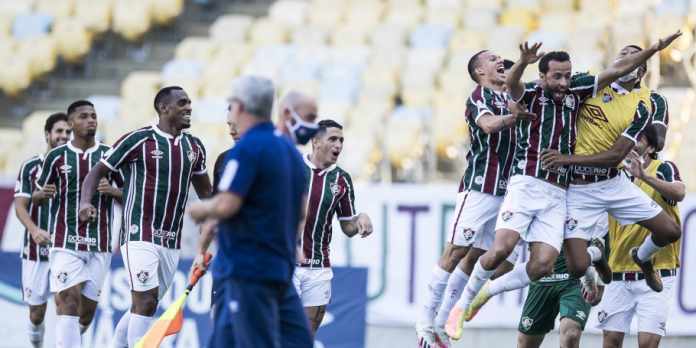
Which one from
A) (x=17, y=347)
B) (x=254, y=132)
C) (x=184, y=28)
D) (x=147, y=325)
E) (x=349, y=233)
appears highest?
(x=184, y=28)

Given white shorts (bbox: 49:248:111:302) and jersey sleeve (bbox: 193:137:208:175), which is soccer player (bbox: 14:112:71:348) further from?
jersey sleeve (bbox: 193:137:208:175)

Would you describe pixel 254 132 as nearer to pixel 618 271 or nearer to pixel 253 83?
pixel 253 83

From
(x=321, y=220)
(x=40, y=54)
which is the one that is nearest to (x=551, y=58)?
(x=321, y=220)

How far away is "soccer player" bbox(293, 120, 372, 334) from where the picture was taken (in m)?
11.5

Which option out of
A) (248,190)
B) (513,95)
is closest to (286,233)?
(248,190)

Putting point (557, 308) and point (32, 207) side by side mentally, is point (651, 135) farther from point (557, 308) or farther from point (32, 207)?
point (32, 207)

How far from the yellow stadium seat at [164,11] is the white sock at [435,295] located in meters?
13.5

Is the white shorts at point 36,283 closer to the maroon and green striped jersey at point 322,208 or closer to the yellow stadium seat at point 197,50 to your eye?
the maroon and green striped jersey at point 322,208

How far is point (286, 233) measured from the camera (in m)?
8.01

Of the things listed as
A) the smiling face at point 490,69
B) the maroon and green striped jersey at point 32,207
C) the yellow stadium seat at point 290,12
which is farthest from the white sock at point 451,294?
the yellow stadium seat at point 290,12

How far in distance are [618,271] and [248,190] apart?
4.98 metres

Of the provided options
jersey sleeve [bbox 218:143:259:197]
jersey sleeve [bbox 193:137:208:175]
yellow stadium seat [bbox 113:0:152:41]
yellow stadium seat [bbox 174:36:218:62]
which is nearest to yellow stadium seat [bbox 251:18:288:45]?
yellow stadium seat [bbox 174:36:218:62]

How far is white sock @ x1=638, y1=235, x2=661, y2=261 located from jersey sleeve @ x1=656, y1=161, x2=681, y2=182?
52cm

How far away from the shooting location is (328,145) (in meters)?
11.5
